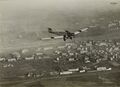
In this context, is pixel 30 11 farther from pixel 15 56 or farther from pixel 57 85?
pixel 57 85

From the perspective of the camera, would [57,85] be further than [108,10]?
No

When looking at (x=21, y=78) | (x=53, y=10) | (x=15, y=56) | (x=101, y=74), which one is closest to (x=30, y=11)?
(x=53, y=10)

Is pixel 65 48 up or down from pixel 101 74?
up

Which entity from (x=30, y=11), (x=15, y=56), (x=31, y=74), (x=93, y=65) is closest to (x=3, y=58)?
(x=15, y=56)

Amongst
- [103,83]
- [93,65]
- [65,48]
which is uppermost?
[65,48]

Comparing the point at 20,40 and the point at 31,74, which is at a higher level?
the point at 20,40

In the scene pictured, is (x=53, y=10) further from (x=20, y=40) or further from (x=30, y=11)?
(x=20, y=40)
